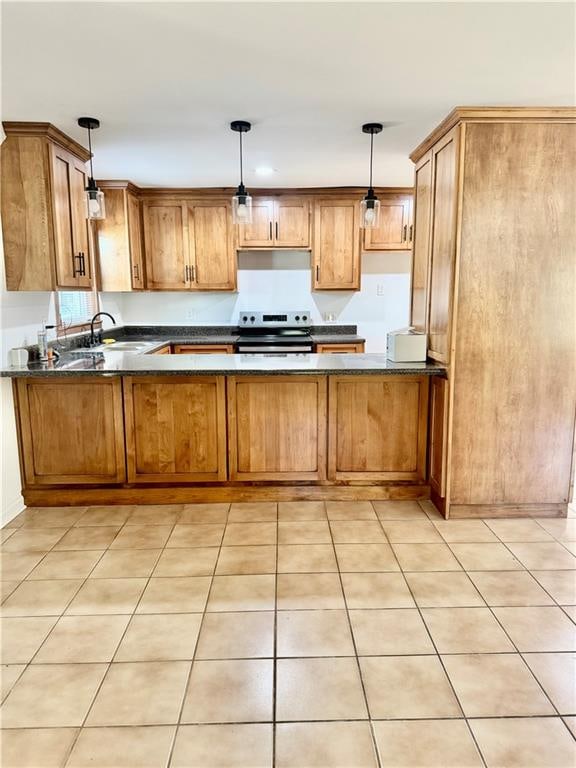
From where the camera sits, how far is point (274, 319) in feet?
17.9

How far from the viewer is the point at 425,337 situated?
333 cm

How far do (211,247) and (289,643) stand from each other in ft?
13.4

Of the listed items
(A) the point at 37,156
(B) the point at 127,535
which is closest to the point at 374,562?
(B) the point at 127,535

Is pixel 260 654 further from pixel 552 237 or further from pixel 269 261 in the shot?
pixel 269 261

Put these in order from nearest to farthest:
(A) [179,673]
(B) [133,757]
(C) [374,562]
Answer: (B) [133,757] → (A) [179,673] → (C) [374,562]

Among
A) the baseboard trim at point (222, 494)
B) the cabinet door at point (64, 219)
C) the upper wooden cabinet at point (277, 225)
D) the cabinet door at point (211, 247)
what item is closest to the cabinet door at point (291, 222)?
the upper wooden cabinet at point (277, 225)

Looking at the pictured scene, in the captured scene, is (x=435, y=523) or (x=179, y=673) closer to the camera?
(x=179, y=673)

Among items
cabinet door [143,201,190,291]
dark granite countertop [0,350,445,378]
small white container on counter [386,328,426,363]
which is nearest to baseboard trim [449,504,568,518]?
dark granite countertop [0,350,445,378]

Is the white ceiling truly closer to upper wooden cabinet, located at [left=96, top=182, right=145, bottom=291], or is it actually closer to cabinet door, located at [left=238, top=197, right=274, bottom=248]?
upper wooden cabinet, located at [left=96, top=182, right=145, bottom=291]

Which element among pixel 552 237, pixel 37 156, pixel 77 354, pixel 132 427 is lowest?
pixel 132 427

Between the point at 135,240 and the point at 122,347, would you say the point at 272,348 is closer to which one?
the point at 122,347

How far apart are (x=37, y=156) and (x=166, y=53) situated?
4.48ft

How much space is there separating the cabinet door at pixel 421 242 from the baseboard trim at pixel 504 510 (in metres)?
1.17

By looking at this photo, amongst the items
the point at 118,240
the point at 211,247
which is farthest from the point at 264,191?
the point at 118,240
